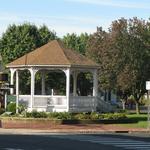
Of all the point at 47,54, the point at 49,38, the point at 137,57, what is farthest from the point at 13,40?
the point at 47,54

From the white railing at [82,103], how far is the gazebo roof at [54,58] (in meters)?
2.58

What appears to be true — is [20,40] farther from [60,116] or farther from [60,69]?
[60,116]

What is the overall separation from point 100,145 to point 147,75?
34.7 meters

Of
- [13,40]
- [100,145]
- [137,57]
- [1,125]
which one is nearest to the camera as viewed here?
[100,145]

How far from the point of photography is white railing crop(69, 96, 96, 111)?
152 feet

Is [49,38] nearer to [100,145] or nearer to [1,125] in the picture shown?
[1,125]

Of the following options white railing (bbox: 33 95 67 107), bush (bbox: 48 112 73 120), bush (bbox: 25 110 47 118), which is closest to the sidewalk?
bush (bbox: 48 112 73 120)

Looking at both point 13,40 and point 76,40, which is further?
point 76,40

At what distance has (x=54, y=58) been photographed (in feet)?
156

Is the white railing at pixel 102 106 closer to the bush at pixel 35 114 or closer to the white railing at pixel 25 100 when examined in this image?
the white railing at pixel 25 100

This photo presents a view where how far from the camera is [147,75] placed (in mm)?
59500

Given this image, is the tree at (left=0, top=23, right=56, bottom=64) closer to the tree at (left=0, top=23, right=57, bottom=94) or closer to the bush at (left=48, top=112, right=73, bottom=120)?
the tree at (left=0, top=23, right=57, bottom=94)

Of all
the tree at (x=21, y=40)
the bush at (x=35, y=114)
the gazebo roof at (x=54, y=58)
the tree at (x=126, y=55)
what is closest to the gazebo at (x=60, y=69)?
the gazebo roof at (x=54, y=58)

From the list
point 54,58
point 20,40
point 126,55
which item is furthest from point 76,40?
point 54,58
